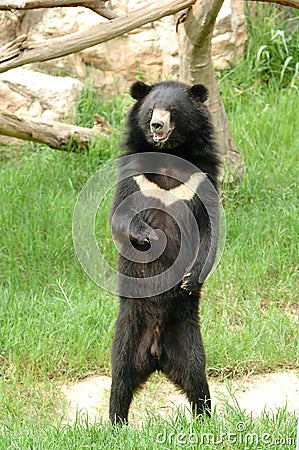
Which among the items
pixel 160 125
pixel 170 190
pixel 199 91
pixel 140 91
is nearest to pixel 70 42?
pixel 140 91

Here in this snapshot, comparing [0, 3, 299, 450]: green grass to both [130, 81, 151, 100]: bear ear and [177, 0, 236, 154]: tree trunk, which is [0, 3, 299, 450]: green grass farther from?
[130, 81, 151, 100]: bear ear

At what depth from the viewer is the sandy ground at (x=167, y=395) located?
5.60m

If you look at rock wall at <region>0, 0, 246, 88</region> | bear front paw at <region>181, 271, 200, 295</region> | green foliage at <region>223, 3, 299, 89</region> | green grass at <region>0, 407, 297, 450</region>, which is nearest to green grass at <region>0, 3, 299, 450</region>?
green grass at <region>0, 407, 297, 450</region>

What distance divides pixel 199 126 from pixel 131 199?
60cm

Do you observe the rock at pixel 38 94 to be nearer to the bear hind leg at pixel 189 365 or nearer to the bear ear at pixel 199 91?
the bear ear at pixel 199 91

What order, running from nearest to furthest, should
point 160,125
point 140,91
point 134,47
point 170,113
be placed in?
point 160,125 → point 170,113 → point 140,91 → point 134,47

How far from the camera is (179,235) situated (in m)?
4.86

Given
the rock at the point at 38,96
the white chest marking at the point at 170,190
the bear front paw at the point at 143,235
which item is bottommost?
the rock at the point at 38,96

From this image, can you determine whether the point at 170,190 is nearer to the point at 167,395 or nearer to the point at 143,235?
the point at 143,235

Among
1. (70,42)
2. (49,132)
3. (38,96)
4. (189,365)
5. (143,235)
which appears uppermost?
(70,42)

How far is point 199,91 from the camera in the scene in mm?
5098

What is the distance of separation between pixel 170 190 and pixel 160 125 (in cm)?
38
